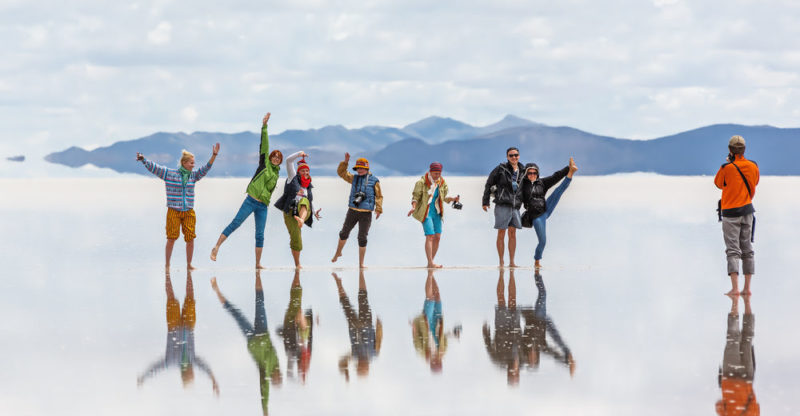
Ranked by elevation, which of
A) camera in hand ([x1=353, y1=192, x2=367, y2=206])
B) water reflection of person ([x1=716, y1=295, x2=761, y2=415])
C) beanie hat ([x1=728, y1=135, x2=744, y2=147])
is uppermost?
beanie hat ([x1=728, y1=135, x2=744, y2=147])

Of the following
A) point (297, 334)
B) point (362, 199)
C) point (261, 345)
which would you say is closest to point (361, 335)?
point (297, 334)

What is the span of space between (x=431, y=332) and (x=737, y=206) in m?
4.84

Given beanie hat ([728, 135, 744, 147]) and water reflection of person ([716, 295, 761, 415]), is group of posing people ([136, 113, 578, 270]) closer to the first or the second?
beanie hat ([728, 135, 744, 147])

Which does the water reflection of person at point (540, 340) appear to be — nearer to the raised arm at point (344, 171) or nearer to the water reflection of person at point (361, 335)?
the water reflection of person at point (361, 335)

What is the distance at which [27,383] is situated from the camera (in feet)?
27.9

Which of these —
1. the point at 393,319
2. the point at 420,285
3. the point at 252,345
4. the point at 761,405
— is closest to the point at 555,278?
the point at 420,285

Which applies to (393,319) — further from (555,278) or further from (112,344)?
(555,278)

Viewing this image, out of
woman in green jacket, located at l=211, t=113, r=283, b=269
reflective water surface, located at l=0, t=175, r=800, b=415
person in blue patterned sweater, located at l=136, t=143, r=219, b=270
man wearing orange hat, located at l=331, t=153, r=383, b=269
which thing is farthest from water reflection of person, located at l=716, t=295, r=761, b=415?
person in blue patterned sweater, located at l=136, t=143, r=219, b=270

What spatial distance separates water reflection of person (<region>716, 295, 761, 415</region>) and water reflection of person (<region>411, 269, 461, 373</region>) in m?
2.35

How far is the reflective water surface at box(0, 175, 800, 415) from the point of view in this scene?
801cm

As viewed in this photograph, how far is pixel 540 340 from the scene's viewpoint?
10.4 meters

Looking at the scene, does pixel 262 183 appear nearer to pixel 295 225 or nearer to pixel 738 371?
pixel 295 225

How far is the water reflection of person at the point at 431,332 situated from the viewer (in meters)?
9.63

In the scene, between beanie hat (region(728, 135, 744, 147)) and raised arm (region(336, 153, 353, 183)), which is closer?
beanie hat (region(728, 135, 744, 147))
